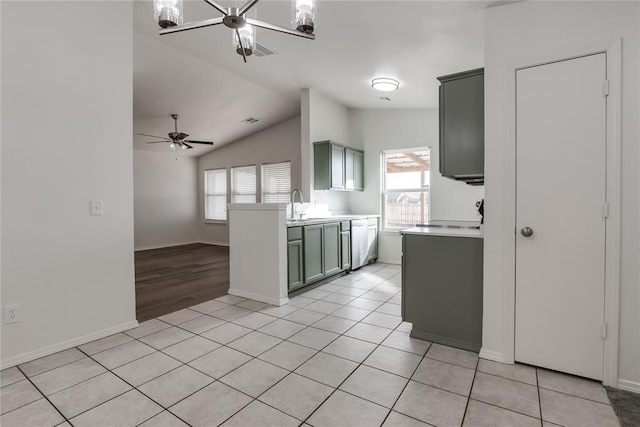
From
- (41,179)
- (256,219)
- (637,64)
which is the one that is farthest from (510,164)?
(41,179)

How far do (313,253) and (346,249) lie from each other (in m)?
0.91

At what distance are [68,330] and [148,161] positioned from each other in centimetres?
602

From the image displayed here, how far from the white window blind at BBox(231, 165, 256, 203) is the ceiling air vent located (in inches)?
163

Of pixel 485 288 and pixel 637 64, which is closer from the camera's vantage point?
pixel 637 64

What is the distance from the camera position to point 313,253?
4.14 metres

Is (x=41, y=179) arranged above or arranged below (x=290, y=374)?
above

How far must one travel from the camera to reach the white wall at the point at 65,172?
227cm

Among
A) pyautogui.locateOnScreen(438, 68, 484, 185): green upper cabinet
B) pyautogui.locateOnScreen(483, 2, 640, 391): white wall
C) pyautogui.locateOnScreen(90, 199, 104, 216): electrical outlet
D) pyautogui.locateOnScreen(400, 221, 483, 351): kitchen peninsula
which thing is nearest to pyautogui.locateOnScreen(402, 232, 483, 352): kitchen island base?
pyautogui.locateOnScreen(400, 221, 483, 351): kitchen peninsula

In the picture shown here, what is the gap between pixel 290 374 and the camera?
6.95ft

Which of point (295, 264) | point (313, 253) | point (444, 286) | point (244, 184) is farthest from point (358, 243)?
point (244, 184)

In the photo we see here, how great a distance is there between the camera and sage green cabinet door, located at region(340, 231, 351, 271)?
4812 millimetres

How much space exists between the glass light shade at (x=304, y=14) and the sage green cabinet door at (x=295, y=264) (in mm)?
2319

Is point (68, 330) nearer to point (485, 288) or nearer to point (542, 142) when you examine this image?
point (485, 288)

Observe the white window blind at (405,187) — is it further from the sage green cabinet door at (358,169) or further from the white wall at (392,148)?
the sage green cabinet door at (358,169)
